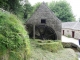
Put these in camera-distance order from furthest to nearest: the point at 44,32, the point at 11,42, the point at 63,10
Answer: the point at 63,10
the point at 44,32
the point at 11,42

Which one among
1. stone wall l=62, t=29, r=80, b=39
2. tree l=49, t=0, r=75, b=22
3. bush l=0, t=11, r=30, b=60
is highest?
tree l=49, t=0, r=75, b=22

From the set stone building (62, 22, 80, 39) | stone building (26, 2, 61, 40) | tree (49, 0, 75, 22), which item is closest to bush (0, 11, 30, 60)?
stone building (26, 2, 61, 40)

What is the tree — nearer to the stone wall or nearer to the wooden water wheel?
the stone wall

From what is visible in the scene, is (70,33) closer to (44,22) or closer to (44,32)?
(44,32)

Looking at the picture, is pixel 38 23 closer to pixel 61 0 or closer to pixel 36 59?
pixel 36 59

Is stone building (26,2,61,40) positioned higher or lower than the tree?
lower

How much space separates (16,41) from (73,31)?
2696cm

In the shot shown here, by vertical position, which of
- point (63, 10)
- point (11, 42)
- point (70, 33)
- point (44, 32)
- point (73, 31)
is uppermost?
point (63, 10)

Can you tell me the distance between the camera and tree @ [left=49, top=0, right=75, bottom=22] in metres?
41.7

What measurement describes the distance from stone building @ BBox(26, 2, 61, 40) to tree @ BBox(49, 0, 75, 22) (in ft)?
80.5

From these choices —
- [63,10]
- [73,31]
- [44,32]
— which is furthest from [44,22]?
[63,10]

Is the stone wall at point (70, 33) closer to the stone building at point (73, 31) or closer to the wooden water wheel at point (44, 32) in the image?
the stone building at point (73, 31)

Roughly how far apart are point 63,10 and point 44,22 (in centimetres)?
2571

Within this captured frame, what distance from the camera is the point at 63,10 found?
42.2 meters
